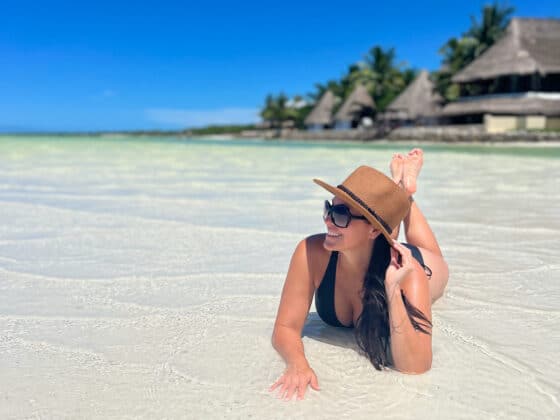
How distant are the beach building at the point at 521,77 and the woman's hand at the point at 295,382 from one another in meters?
28.1

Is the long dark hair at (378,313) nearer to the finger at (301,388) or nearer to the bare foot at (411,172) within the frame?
the finger at (301,388)

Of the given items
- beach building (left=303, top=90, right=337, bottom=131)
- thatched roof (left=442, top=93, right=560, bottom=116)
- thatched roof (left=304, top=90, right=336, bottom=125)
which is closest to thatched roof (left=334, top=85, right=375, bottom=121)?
beach building (left=303, top=90, right=337, bottom=131)

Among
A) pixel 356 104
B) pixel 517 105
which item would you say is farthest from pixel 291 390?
pixel 356 104

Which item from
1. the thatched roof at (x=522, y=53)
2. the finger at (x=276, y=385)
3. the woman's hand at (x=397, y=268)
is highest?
the thatched roof at (x=522, y=53)

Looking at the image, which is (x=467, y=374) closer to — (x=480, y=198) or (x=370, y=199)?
(x=370, y=199)

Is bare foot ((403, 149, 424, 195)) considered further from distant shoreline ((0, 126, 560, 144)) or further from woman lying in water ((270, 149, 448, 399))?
distant shoreline ((0, 126, 560, 144))

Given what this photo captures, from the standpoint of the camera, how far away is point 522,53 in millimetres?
27109

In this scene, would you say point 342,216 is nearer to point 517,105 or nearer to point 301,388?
point 301,388

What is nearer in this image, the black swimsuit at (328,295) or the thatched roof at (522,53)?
the black swimsuit at (328,295)

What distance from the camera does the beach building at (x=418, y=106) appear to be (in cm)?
3406

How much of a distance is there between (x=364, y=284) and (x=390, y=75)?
43490 millimetres

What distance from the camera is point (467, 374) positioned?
1.79 meters

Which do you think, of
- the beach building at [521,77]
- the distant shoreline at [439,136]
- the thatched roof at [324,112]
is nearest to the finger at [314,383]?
the distant shoreline at [439,136]

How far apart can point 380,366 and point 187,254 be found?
6.14 feet
